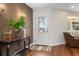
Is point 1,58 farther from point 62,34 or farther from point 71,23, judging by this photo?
point 71,23

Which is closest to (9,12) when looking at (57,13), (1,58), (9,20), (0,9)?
(9,20)

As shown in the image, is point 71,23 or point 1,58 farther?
point 71,23

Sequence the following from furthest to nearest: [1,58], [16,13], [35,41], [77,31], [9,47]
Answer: [77,31], [35,41], [16,13], [9,47], [1,58]

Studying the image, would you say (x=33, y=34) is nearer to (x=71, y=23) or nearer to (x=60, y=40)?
(x=60, y=40)

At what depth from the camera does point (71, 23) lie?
8406 millimetres

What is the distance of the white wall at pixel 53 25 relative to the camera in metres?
7.56

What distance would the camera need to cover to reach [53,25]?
772 cm

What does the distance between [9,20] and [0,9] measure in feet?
2.23

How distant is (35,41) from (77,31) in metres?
2.38

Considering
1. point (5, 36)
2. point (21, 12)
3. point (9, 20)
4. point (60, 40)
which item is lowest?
point (60, 40)

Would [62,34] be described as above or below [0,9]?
below

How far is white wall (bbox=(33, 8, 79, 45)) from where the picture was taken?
24.8 feet

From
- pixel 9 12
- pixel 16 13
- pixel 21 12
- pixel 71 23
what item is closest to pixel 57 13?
pixel 71 23

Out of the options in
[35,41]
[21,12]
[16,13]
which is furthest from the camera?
[35,41]
